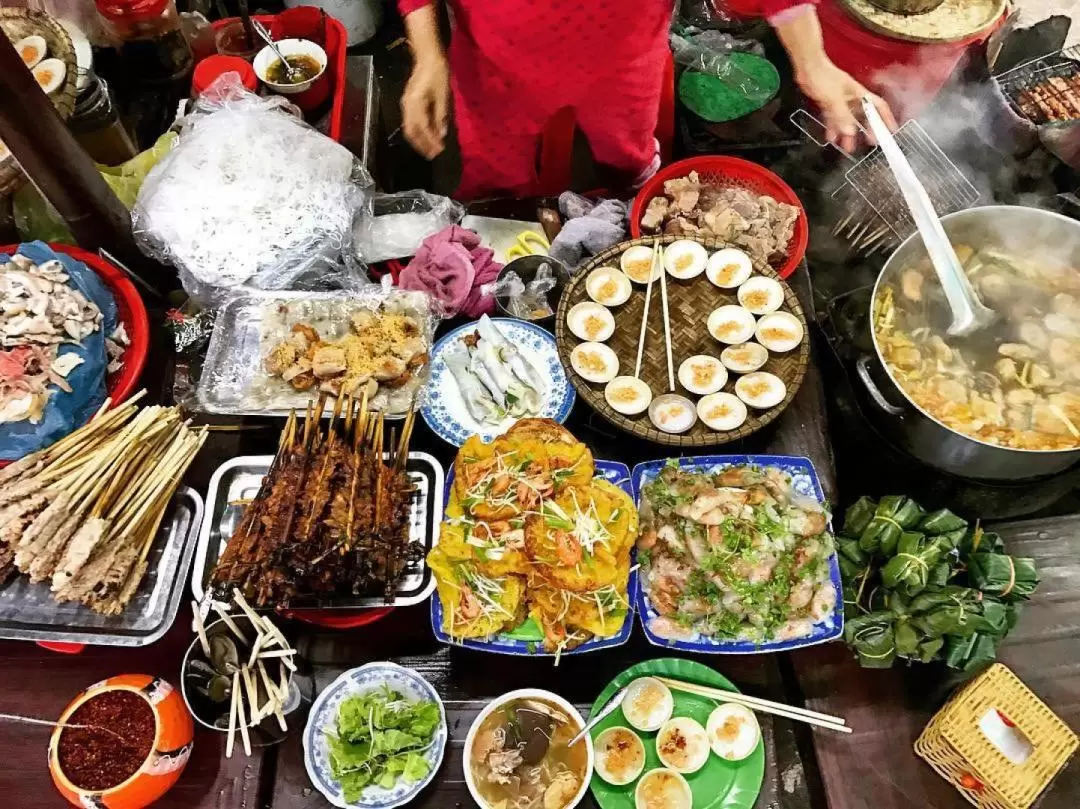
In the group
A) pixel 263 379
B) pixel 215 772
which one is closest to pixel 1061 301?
pixel 263 379

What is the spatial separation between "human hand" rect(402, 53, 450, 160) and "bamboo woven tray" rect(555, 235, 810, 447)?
97 cm

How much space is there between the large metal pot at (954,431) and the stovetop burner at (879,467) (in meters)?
0.08

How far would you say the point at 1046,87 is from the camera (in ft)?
13.5

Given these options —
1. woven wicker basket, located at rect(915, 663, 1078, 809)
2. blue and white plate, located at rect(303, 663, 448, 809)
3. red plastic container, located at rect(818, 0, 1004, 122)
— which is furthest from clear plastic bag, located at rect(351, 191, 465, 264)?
woven wicker basket, located at rect(915, 663, 1078, 809)

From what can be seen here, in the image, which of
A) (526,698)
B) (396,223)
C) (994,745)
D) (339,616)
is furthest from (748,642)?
(396,223)

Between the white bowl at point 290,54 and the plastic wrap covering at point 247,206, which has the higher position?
the white bowl at point 290,54

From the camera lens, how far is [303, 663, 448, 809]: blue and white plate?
2.31m

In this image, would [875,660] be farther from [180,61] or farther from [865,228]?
[180,61]

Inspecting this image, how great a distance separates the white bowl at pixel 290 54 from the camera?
3705 millimetres

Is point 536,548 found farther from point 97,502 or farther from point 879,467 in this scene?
point 879,467

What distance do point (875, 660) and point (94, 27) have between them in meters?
4.96

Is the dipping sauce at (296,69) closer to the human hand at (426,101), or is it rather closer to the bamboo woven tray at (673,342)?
the human hand at (426,101)

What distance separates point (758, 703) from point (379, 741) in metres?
1.19

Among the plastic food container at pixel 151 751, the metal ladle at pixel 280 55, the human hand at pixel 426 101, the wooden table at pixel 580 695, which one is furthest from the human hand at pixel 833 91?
the plastic food container at pixel 151 751
